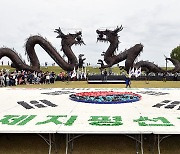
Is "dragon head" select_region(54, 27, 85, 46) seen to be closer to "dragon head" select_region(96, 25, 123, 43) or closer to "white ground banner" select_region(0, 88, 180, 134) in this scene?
"dragon head" select_region(96, 25, 123, 43)

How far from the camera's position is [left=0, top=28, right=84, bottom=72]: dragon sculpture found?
120ft

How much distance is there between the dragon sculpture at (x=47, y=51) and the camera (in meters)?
36.7

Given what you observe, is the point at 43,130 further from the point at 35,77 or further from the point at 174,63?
the point at 174,63

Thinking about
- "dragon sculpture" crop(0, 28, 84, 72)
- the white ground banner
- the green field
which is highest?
"dragon sculpture" crop(0, 28, 84, 72)

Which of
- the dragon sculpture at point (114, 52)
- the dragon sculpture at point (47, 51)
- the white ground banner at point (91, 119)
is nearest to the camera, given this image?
the white ground banner at point (91, 119)

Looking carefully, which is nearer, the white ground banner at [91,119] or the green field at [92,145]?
the white ground banner at [91,119]

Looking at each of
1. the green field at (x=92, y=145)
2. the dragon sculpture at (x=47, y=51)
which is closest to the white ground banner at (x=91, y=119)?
the green field at (x=92, y=145)

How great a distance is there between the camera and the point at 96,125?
5.94m

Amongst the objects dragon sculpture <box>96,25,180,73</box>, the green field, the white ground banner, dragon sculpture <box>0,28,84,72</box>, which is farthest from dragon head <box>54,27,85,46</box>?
the green field

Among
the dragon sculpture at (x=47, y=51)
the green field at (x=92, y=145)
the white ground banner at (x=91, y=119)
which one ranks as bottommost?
the green field at (x=92, y=145)

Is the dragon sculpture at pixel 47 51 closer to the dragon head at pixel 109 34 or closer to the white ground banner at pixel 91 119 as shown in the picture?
the dragon head at pixel 109 34

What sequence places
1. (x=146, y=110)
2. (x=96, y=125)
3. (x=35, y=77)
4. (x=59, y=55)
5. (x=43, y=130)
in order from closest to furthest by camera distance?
(x=43, y=130) < (x=96, y=125) < (x=146, y=110) < (x=35, y=77) < (x=59, y=55)

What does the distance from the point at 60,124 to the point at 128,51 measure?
33221 millimetres

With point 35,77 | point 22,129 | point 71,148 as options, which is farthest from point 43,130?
point 35,77
